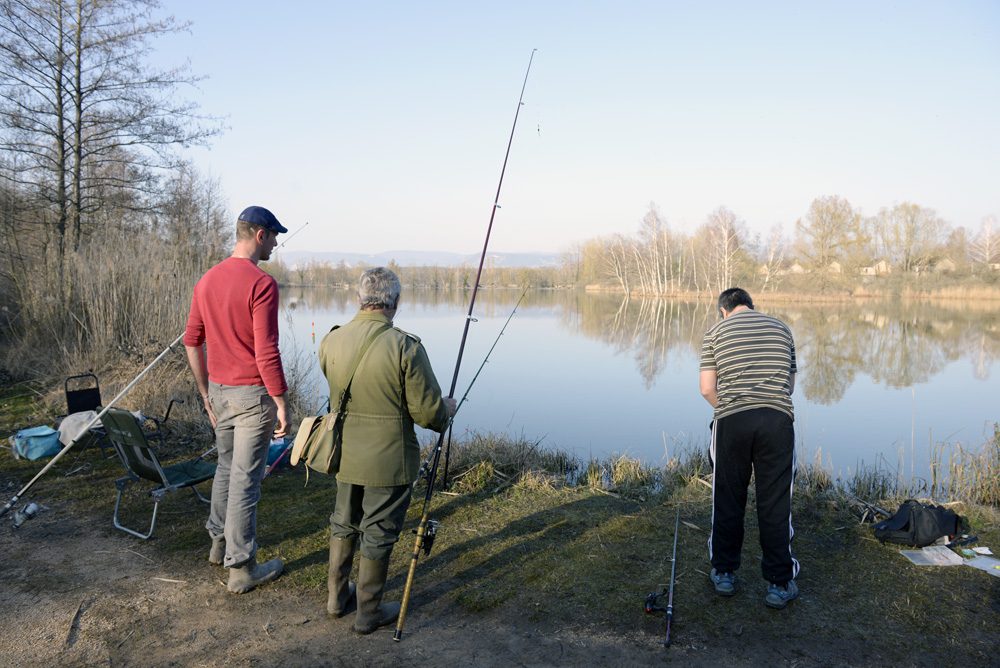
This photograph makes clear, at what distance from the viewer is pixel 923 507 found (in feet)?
13.5

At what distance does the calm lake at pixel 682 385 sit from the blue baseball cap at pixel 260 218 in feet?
12.6

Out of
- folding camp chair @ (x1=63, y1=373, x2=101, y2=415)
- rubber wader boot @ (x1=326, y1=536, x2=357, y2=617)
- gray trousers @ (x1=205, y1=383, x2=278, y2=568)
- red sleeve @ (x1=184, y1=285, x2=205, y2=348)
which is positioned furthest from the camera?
folding camp chair @ (x1=63, y1=373, x2=101, y2=415)

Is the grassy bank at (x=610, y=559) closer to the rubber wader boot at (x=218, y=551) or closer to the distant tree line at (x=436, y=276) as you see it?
the rubber wader boot at (x=218, y=551)

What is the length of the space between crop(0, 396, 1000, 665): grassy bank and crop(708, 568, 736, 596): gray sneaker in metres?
0.05

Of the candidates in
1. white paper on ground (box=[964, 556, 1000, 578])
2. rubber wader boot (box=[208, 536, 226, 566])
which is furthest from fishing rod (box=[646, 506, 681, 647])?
rubber wader boot (box=[208, 536, 226, 566])

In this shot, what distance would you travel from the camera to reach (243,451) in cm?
338

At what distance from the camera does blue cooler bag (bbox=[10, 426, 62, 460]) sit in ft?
18.7

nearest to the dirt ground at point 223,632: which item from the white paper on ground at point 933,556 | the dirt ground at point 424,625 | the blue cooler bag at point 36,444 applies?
the dirt ground at point 424,625

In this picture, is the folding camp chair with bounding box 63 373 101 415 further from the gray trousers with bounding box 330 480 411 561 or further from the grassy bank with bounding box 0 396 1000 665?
the gray trousers with bounding box 330 480 411 561

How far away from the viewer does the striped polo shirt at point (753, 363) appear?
3.30m

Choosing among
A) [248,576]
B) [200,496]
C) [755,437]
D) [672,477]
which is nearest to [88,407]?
[200,496]

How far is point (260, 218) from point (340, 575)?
1866 mm

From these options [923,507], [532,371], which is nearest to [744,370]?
[923,507]

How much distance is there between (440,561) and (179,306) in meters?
6.71
